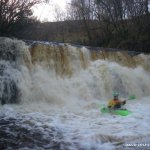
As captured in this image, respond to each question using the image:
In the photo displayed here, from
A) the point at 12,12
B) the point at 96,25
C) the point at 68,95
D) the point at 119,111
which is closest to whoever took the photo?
Answer: the point at 119,111

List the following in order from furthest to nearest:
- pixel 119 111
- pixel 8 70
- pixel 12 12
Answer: pixel 12 12 < pixel 8 70 < pixel 119 111

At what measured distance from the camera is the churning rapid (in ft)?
25.5

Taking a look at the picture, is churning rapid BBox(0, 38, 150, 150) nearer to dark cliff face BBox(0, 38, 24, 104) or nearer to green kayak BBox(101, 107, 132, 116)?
dark cliff face BBox(0, 38, 24, 104)

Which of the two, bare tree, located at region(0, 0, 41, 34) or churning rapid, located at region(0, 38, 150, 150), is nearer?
churning rapid, located at region(0, 38, 150, 150)

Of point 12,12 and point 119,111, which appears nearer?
point 119,111

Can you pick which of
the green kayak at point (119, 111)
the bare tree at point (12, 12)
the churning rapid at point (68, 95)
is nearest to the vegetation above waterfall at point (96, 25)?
the bare tree at point (12, 12)

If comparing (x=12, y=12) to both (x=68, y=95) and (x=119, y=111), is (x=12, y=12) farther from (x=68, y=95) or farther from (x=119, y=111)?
(x=119, y=111)

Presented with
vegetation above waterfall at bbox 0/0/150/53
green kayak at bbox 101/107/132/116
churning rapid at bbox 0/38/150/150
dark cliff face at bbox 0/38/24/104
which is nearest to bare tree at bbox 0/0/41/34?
vegetation above waterfall at bbox 0/0/150/53

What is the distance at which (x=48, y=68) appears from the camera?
13789 millimetres

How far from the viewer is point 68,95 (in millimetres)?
13211

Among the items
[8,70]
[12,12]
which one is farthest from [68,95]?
[12,12]

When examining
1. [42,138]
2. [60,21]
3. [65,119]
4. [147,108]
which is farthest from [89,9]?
[42,138]

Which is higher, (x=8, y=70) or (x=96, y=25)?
(x=96, y=25)

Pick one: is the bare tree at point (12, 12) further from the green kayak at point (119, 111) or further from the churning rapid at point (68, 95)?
the green kayak at point (119, 111)
